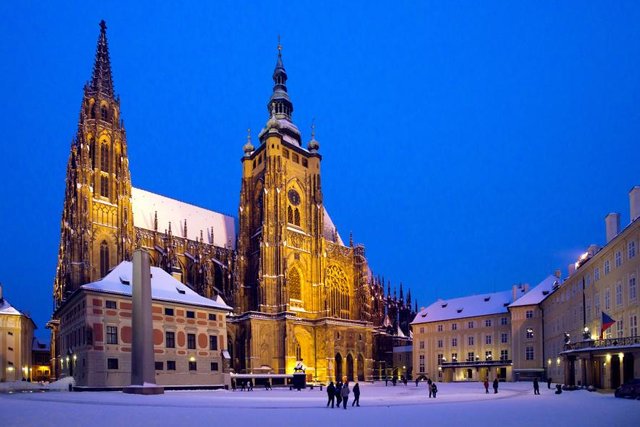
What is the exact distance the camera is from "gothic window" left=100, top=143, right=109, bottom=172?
74.9 metres

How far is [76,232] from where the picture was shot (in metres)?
69.2

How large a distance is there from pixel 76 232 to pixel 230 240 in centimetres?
2750

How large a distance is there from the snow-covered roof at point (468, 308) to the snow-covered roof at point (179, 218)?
109ft

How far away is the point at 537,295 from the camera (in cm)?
7525

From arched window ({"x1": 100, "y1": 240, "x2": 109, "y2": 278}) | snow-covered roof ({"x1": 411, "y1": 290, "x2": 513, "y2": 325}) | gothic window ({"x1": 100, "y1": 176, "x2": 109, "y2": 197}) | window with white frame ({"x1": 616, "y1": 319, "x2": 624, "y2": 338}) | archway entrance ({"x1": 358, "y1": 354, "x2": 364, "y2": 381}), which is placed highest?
gothic window ({"x1": 100, "y1": 176, "x2": 109, "y2": 197})

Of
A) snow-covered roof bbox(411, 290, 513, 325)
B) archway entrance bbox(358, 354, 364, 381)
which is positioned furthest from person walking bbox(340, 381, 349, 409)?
snow-covered roof bbox(411, 290, 513, 325)

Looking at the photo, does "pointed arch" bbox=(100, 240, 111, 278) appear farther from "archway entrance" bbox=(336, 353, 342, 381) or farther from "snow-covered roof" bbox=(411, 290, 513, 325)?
"snow-covered roof" bbox=(411, 290, 513, 325)

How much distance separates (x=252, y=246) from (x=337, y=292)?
14.9 metres

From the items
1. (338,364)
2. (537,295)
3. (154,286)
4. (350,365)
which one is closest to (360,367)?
(350,365)

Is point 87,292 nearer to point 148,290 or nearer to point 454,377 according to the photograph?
point 148,290

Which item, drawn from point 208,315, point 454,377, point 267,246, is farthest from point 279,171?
point 454,377

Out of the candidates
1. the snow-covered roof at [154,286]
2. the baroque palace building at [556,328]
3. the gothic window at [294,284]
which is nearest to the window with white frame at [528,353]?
the baroque palace building at [556,328]

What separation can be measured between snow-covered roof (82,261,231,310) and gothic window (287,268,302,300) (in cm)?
2562

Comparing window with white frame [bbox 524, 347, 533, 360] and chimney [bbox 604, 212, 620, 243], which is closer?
chimney [bbox 604, 212, 620, 243]
